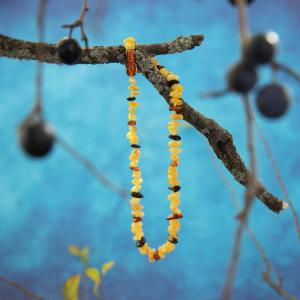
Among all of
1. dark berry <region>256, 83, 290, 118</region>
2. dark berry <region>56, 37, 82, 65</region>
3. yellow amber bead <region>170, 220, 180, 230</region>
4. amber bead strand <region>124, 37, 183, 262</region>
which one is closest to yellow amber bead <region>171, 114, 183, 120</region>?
Result: amber bead strand <region>124, 37, 183, 262</region>

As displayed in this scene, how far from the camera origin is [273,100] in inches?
12.2

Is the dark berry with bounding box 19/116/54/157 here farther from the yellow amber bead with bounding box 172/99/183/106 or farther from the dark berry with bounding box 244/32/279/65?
the yellow amber bead with bounding box 172/99/183/106

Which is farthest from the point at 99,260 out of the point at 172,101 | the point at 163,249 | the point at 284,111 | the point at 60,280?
the point at 284,111

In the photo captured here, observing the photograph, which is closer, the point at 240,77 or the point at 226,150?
the point at 240,77

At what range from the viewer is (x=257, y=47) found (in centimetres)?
27

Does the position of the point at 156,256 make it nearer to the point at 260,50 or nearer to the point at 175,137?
the point at 175,137

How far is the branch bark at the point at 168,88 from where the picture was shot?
67 centimetres

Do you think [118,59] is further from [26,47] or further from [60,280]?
[60,280]

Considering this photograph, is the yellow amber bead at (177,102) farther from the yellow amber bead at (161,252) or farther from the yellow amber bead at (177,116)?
the yellow amber bead at (161,252)

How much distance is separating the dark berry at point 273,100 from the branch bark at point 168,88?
366mm

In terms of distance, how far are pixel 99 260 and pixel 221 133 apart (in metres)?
1.42

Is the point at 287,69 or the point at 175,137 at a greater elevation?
the point at 175,137

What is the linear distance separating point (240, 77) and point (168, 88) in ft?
1.81

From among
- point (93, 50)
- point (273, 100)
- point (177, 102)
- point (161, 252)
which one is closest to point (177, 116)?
point (177, 102)
